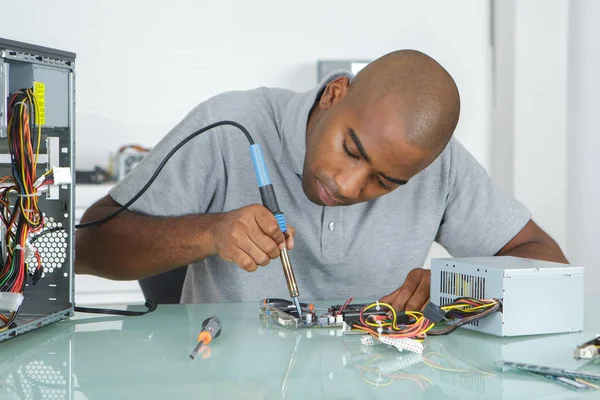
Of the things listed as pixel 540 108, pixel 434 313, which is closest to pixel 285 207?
pixel 434 313

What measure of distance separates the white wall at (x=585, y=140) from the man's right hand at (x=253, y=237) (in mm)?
2304

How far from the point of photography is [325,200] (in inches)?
55.0

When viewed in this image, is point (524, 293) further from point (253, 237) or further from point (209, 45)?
point (209, 45)

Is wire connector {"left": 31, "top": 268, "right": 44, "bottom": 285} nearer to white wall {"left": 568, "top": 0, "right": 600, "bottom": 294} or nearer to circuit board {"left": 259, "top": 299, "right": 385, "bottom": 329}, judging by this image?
circuit board {"left": 259, "top": 299, "right": 385, "bottom": 329}

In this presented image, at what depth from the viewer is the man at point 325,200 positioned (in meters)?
1.25

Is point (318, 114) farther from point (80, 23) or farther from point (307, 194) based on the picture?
point (80, 23)

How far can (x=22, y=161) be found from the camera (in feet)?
3.28

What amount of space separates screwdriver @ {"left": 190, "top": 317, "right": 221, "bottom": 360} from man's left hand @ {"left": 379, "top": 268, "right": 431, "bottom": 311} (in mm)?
321

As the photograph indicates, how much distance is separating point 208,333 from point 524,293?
46 centimetres

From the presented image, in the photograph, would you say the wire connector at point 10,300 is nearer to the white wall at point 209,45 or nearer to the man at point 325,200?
the man at point 325,200

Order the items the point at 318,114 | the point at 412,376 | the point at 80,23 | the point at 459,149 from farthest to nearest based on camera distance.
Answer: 1. the point at 80,23
2. the point at 459,149
3. the point at 318,114
4. the point at 412,376

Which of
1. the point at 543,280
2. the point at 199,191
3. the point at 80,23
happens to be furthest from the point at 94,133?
the point at 543,280

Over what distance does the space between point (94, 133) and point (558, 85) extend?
2.04 metres

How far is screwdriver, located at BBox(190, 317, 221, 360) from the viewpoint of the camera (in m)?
0.96
